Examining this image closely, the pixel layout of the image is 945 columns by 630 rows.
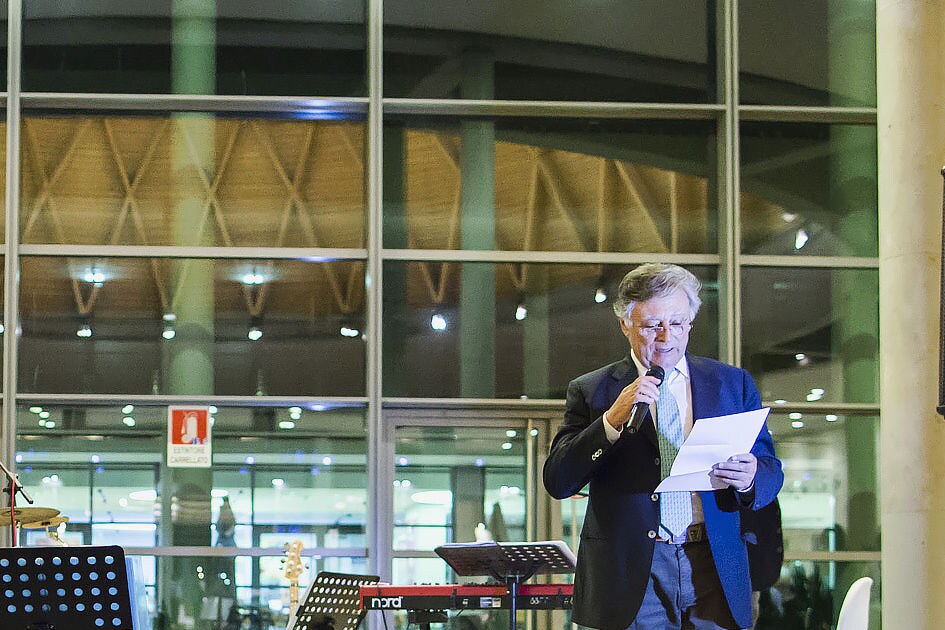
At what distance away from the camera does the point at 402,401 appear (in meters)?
8.12

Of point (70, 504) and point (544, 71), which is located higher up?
point (544, 71)

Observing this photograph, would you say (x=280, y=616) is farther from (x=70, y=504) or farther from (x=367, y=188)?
(x=367, y=188)

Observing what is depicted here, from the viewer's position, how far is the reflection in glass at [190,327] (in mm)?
8102

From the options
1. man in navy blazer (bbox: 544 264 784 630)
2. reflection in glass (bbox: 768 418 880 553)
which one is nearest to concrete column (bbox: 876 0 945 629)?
reflection in glass (bbox: 768 418 880 553)

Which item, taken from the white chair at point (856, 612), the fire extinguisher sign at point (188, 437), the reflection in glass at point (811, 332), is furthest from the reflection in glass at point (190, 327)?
the white chair at point (856, 612)

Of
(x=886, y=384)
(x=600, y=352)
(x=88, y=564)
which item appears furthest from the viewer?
(x=600, y=352)

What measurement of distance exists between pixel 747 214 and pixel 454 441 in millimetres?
2290

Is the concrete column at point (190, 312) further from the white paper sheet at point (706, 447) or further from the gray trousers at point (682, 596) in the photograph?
the white paper sheet at point (706, 447)

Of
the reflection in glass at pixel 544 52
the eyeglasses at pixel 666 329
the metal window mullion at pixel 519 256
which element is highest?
the reflection in glass at pixel 544 52

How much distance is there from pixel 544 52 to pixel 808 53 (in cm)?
167

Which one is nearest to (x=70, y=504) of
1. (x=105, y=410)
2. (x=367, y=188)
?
(x=105, y=410)

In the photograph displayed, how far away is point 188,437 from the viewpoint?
8055 millimetres

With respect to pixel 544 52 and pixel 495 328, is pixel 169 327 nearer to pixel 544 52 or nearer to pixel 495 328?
pixel 495 328

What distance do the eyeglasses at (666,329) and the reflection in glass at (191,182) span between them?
508 centimetres
